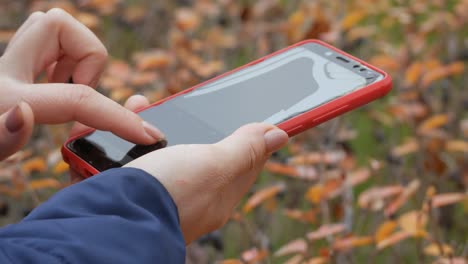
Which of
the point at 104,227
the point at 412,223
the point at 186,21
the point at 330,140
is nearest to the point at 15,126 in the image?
the point at 104,227

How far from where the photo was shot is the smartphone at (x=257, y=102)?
1.29 meters

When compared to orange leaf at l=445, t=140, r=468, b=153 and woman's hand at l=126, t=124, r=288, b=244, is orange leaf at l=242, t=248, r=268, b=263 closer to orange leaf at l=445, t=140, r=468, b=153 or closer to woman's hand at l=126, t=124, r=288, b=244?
woman's hand at l=126, t=124, r=288, b=244

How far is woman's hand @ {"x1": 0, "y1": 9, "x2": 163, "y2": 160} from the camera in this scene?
3.17ft

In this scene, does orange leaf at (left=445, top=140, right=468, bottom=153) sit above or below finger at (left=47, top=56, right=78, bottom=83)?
below

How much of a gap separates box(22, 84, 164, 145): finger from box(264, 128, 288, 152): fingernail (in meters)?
0.20

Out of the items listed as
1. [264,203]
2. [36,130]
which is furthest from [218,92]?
[36,130]

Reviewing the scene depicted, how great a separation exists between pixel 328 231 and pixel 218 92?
0.47m

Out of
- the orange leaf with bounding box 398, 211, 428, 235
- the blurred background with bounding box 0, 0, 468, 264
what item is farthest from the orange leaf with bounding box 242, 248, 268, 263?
the orange leaf with bounding box 398, 211, 428, 235

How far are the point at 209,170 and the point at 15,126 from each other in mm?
296

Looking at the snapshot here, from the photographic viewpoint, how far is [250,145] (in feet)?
3.80

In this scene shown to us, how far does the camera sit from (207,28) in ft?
10.4

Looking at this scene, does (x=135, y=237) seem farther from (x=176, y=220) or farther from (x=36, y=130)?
(x=36, y=130)

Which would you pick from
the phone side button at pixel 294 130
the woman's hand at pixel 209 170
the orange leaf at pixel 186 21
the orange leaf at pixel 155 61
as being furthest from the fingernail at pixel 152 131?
the orange leaf at pixel 186 21

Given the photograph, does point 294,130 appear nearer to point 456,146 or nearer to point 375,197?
point 375,197
